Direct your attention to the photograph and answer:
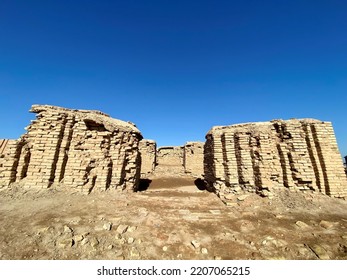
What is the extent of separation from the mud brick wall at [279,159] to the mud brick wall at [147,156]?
1079 centimetres

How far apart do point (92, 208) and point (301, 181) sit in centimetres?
744

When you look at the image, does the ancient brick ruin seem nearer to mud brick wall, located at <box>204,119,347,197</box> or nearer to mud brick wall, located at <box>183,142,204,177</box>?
mud brick wall, located at <box>183,142,204,177</box>

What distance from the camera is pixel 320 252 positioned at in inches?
117

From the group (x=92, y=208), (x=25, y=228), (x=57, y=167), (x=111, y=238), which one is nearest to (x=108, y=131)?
(x=57, y=167)

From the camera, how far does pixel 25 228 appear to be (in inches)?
137

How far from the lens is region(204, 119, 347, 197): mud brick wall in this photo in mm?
6117

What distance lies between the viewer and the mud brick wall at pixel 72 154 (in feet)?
18.8

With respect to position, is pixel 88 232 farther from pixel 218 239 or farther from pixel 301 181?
pixel 301 181

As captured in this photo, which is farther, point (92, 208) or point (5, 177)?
point (5, 177)

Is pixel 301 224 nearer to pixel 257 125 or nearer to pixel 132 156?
pixel 257 125

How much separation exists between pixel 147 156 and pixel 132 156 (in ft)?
33.9

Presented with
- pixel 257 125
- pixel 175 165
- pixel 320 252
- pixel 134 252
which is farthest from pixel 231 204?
pixel 175 165

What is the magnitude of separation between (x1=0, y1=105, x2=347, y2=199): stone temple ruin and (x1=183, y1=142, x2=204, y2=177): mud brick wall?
31.3 ft

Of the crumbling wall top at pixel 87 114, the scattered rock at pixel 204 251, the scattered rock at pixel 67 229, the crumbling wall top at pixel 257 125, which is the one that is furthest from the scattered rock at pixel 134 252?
the crumbling wall top at pixel 257 125
